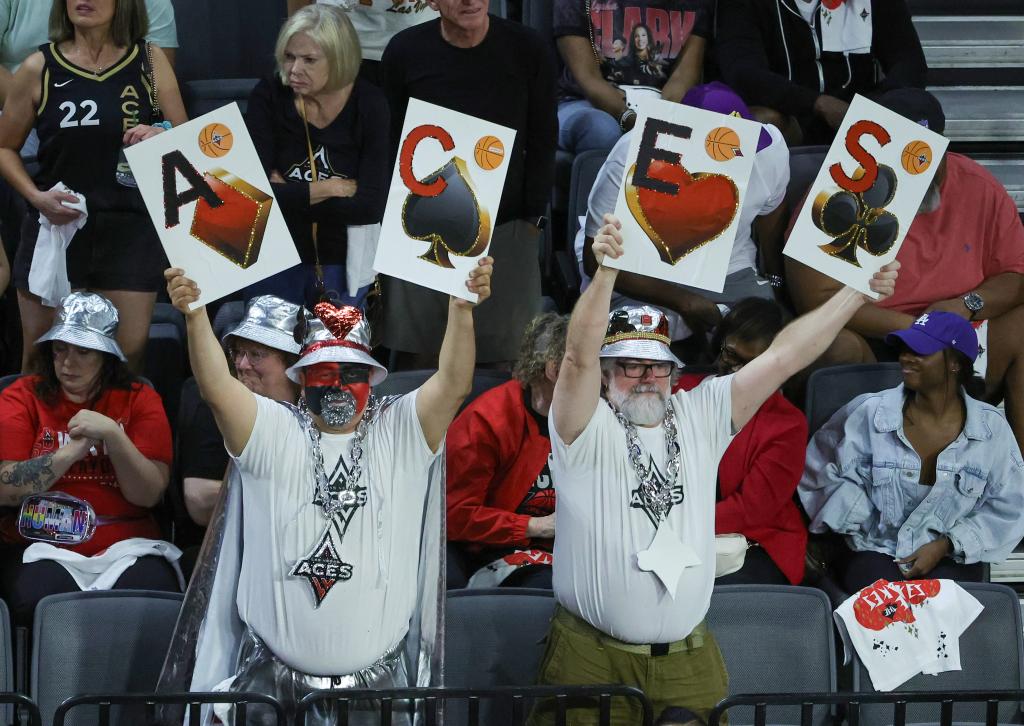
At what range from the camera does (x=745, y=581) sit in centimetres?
443

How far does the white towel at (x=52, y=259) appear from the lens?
475 centimetres

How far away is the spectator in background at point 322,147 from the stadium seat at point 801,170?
1.61 meters

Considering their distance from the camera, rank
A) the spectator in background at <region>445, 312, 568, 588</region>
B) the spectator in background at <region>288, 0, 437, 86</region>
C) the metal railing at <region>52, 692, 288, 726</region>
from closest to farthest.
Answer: the metal railing at <region>52, 692, 288, 726</region> < the spectator in background at <region>445, 312, 568, 588</region> < the spectator in background at <region>288, 0, 437, 86</region>

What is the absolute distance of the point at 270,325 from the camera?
4.18m

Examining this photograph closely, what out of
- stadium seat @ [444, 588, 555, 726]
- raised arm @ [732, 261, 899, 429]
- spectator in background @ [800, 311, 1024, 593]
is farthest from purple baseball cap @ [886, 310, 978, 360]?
stadium seat @ [444, 588, 555, 726]

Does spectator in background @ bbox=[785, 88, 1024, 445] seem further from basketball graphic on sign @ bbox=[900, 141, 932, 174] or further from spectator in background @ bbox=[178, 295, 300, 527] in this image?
spectator in background @ bbox=[178, 295, 300, 527]

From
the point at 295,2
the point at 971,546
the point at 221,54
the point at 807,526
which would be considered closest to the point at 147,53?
the point at 295,2

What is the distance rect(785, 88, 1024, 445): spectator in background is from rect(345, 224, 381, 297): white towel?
1509 mm

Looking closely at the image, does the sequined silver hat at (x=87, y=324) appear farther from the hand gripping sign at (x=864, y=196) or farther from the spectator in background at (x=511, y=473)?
the hand gripping sign at (x=864, y=196)

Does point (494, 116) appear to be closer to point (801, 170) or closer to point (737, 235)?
point (737, 235)

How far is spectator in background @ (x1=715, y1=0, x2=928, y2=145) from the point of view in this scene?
19.4ft

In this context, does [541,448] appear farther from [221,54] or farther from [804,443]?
[221,54]

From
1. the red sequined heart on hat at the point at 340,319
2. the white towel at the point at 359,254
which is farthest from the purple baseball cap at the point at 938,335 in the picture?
the red sequined heart on hat at the point at 340,319

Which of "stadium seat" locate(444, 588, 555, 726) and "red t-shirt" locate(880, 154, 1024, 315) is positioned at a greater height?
"red t-shirt" locate(880, 154, 1024, 315)
